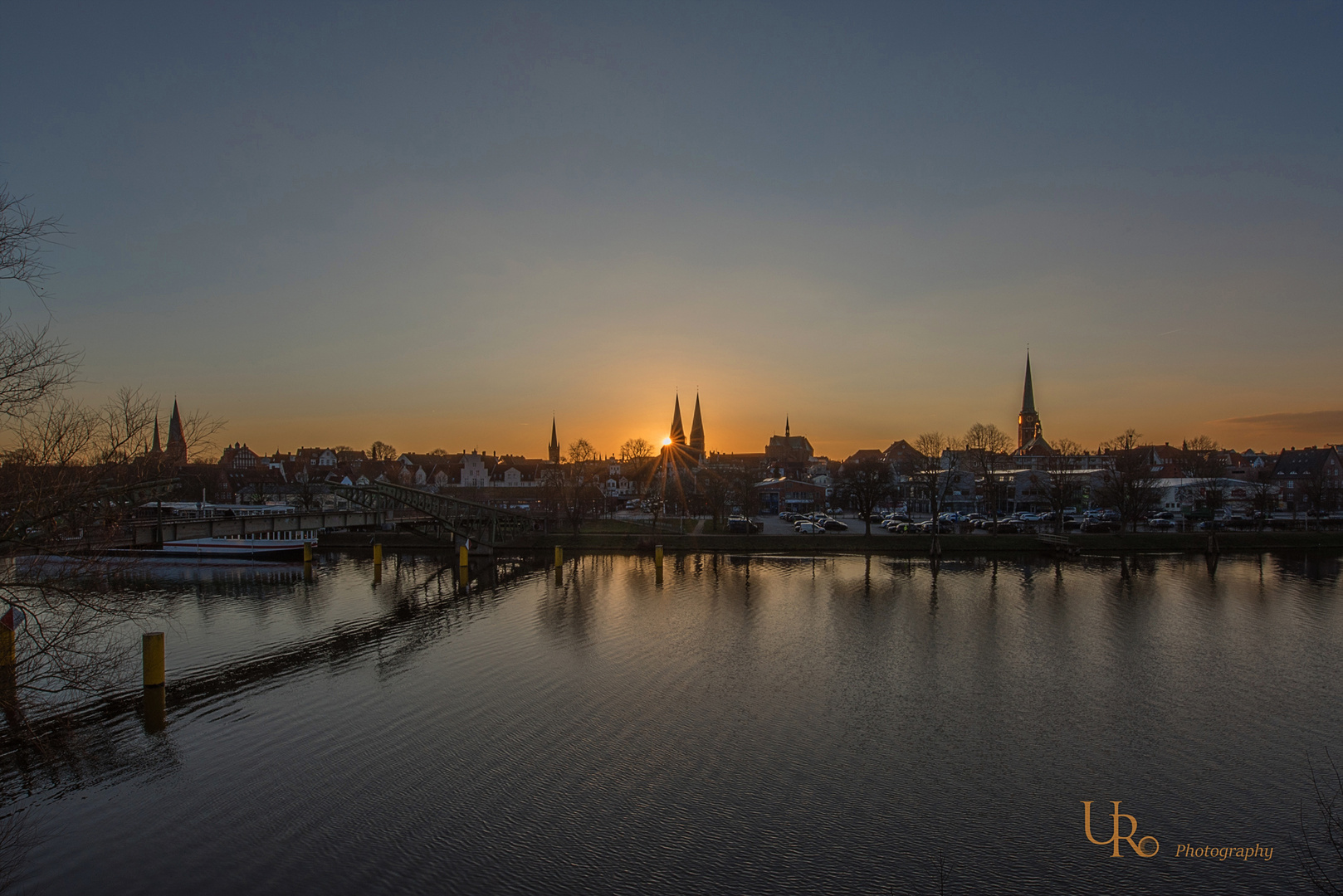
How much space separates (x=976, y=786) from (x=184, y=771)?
15830mm

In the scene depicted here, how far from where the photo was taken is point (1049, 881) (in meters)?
11.0

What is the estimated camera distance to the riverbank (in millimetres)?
53719

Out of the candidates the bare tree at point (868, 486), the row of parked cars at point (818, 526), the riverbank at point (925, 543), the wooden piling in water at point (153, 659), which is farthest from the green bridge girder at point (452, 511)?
the bare tree at point (868, 486)

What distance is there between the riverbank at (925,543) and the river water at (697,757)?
22.8m

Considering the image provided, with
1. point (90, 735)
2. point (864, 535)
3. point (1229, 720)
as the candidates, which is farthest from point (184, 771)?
point (864, 535)

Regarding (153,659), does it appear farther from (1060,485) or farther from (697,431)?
(697,431)

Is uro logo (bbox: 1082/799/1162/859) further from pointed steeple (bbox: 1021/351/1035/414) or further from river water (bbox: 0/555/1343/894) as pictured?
pointed steeple (bbox: 1021/351/1035/414)

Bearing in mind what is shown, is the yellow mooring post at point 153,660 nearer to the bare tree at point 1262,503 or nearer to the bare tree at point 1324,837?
the bare tree at point 1324,837

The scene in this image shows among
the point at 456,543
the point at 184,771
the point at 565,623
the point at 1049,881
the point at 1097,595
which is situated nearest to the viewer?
the point at 1049,881

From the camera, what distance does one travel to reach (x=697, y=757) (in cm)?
1558

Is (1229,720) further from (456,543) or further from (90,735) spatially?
(456,543)

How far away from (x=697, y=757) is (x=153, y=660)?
14841mm

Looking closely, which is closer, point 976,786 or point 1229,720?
point 976,786

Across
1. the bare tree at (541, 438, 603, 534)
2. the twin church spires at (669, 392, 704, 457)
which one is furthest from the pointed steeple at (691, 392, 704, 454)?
the bare tree at (541, 438, 603, 534)
